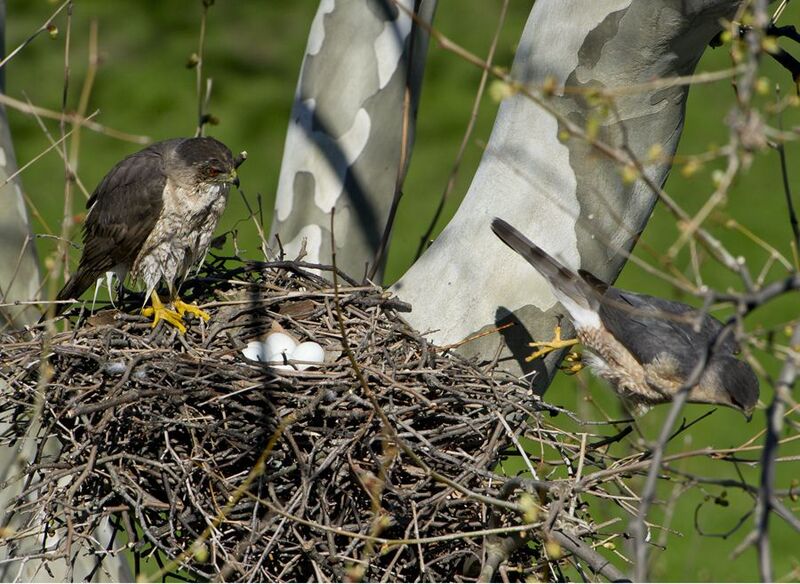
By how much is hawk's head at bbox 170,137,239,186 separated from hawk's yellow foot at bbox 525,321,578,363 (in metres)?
1.30

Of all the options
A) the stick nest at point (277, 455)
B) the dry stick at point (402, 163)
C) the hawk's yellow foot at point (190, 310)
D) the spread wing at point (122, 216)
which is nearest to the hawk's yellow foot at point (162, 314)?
the hawk's yellow foot at point (190, 310)

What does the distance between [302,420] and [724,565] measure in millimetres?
4139

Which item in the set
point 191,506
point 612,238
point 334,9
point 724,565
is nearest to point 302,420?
point 191,506

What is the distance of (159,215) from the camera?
393 centimetres

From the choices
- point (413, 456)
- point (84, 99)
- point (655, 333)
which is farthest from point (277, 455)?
point (655, 333)

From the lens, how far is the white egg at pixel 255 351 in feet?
11.2

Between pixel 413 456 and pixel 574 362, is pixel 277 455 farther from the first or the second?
pixel 574 362

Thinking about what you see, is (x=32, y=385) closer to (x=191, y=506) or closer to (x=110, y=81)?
(x=191, y=506)

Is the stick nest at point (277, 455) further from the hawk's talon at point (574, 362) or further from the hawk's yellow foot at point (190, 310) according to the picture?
the hawk's talon at point (574, 362)

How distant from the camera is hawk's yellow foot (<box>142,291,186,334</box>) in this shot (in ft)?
11.7

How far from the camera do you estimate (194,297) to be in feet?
12.9

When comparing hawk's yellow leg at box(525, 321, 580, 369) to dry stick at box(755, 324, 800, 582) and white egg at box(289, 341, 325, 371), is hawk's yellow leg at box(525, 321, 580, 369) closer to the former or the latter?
white egg at box(289, 341, 325, 371)

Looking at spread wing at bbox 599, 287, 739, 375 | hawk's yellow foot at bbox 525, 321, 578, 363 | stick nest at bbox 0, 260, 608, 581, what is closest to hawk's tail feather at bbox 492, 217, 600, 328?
hawk's yellow foot at bbox 525, 321, 578, 363

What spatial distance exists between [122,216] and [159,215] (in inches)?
5.4
